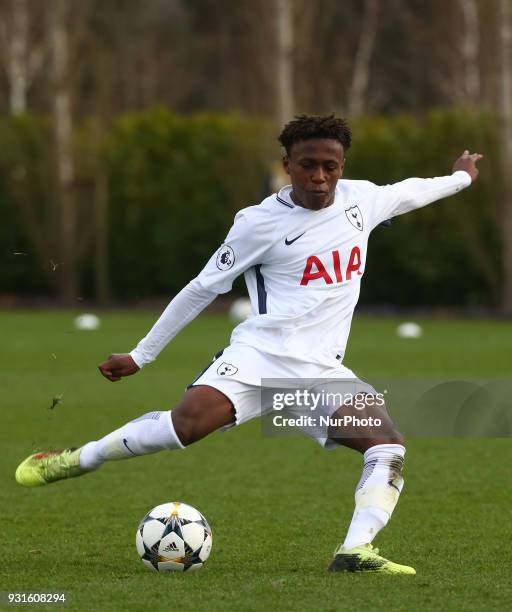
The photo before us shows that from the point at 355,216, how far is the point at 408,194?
41 centimetres

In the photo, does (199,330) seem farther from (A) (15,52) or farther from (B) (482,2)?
(A) (15,52)

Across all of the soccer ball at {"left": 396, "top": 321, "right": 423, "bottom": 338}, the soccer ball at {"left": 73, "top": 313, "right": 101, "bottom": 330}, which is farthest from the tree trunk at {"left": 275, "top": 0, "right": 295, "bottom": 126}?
the soccer ball at {"left": 396, "top": 321, "right": 423, "bottom": 338}

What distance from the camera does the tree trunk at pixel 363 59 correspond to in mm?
46125

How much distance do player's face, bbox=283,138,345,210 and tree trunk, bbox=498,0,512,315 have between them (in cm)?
1951

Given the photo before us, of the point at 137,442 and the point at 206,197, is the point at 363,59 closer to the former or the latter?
the point at 206,197

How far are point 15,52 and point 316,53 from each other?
11712 mm

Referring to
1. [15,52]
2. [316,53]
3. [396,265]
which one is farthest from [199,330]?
[15,52]

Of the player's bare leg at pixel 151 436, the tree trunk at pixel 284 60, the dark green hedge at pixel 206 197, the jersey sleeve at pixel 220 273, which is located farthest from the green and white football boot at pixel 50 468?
the tree trunk at pixel 284 60

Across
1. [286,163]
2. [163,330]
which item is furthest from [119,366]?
[286,163]

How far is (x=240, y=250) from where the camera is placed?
252 inches

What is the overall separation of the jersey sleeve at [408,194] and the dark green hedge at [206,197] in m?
18.7

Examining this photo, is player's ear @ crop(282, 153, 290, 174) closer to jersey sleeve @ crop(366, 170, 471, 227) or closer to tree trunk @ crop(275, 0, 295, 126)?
jersey sleeve @ crop(366, 170, 471, 227)

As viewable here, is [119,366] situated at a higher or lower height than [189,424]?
higher

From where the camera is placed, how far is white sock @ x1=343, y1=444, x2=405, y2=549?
6273mm
